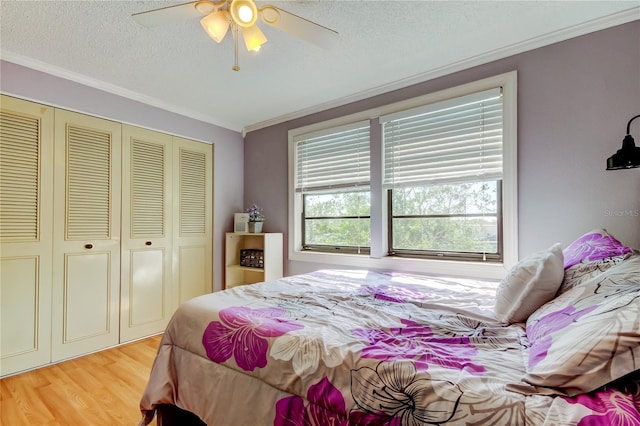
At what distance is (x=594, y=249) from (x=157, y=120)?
365cm

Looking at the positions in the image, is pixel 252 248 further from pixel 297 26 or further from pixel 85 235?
pixel 297 26

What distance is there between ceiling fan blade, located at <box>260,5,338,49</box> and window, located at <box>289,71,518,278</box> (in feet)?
4.02

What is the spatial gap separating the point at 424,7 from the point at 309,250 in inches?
96.6

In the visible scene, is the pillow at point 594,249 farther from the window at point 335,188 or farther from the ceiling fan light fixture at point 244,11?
the ceiling fan light fixture at point 244,11

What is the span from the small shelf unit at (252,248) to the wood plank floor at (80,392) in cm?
124

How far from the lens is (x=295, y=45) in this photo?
2123 millimetres

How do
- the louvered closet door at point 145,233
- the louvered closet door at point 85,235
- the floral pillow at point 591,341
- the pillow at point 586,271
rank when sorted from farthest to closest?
the louvered closet door at point 145,233
the louvered closet door at point 85,235
the pillow at point 586,271
the floral pillow at point 591,341

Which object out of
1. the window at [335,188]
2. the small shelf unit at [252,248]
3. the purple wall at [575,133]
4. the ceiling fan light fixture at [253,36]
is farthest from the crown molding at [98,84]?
the purple wall at [575,133]

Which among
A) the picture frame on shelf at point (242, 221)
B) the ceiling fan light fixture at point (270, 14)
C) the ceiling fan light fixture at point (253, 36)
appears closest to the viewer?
the ceiling fan light fixture at point (270, 14)

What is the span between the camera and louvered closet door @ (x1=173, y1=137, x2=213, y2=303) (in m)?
3.30

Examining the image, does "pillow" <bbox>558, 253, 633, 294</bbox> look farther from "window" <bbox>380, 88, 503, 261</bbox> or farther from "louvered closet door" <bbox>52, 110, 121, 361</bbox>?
"louvered closet door" <bbox>52, 110, 121, 361</bbox>

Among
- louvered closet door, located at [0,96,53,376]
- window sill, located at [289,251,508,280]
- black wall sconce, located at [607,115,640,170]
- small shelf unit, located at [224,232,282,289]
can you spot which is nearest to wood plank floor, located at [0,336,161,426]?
louvered closet door, located at [0,96,53,376]

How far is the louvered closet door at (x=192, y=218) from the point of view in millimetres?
3301

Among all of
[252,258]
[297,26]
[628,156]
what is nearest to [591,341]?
[628,156]
